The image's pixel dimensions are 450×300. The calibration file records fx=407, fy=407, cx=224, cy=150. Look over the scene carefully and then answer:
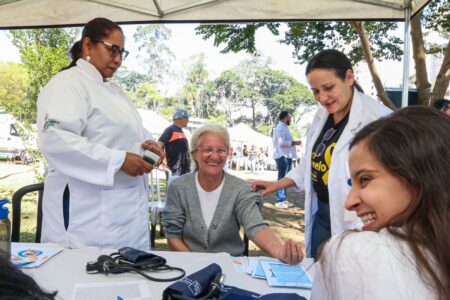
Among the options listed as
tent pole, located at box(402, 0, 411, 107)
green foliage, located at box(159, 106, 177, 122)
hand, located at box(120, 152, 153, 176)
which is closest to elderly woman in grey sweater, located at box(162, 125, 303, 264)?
hand, located at box(120, 152, 153, 176)

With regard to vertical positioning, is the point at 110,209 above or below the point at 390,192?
below

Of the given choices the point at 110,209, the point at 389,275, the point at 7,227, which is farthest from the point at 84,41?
the point at 389,275

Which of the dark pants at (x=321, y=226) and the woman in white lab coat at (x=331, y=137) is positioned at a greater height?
the woman in white lab coat at (x=331, y=137)

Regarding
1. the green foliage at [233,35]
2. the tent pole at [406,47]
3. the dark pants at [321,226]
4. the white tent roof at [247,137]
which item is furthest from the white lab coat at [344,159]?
the white tent roof at [247,137]

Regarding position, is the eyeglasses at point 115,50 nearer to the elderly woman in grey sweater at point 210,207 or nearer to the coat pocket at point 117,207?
the elderly woman in grey sweater at point 210,207

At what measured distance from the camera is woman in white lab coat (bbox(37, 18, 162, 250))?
1.80 m

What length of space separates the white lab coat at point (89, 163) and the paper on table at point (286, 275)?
719 millimetres

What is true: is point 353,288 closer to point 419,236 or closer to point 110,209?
point 419,236

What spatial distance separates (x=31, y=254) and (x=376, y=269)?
1.43 m

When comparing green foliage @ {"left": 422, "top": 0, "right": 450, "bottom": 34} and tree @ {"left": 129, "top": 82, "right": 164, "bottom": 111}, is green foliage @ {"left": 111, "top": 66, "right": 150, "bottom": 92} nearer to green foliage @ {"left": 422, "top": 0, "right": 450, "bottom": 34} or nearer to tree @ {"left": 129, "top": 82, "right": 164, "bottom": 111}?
tree @ {"left": 129, "top": 82, "right": 164, "bottom": 111}

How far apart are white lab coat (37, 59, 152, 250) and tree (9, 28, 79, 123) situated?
591 cm

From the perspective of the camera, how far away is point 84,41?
2.04m

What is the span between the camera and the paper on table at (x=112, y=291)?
4.18ft

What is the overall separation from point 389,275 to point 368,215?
18 centimetres
